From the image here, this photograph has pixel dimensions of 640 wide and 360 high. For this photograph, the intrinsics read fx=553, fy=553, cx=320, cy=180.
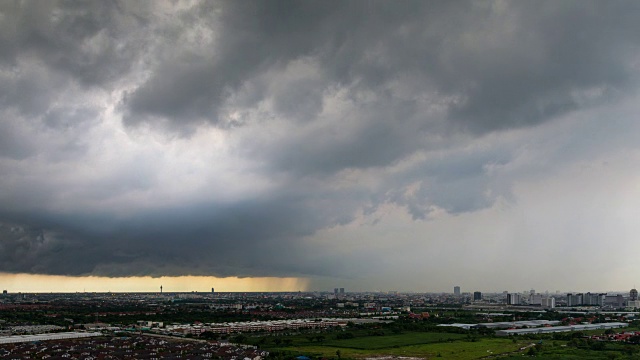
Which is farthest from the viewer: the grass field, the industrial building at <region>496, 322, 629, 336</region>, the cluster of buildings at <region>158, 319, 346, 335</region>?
the cluster of buildings at <region>158, 319, 346, 335</region>

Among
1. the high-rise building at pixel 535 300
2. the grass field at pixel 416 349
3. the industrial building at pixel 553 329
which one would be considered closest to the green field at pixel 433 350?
the grass field at pixel 416 349

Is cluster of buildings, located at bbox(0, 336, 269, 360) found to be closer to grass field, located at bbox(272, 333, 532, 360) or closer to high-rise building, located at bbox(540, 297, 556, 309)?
grass field, located at bbox(272, 333, 532, 360)

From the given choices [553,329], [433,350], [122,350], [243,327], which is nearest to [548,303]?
[553,329]

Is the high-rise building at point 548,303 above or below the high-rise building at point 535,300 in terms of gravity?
above

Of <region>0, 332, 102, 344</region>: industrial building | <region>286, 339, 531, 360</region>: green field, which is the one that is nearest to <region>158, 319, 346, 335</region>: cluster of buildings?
<region>0, 332, 102, 344</region>: industrial building

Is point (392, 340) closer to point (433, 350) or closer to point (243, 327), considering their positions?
point (433, 350)

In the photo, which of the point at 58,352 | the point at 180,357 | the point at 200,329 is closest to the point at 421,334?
the point at 200,329

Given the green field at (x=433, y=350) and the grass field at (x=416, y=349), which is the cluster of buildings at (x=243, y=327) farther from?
the green field at (x=433, y=350)

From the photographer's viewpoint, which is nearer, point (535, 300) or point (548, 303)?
point (548, 303)

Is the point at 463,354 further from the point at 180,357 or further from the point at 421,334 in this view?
the point at 180,357

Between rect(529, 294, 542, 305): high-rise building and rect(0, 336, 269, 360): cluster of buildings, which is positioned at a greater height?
rect(0, 336, 269, 360): cluster of buildings

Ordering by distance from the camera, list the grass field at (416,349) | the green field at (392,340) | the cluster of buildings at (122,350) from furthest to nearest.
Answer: the green field at (392,340)
the grass field at (416,349)
the cluster of buildings at (122,350)
